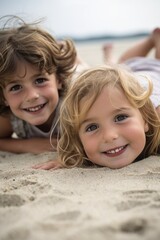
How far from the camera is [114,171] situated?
6.33ft

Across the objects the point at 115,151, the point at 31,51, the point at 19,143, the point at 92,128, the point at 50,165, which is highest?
the point at 31,51

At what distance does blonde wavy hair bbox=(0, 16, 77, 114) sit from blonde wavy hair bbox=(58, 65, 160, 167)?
505 mm

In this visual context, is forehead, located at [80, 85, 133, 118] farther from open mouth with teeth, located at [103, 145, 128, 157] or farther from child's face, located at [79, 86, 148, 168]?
open mouth with teeth, located at [103, 145, 128, 157]

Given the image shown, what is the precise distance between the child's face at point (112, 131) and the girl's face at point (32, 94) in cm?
61

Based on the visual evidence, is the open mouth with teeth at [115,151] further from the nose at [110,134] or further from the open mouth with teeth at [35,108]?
the open mouth with teeth at [35,108]

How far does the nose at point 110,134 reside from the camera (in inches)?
75.5

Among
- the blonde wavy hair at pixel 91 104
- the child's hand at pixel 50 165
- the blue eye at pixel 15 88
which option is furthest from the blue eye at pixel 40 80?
the child's hand at pixel 50 165

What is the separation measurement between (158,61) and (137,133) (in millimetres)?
1856

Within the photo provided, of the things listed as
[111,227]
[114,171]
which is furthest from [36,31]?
[111,227]

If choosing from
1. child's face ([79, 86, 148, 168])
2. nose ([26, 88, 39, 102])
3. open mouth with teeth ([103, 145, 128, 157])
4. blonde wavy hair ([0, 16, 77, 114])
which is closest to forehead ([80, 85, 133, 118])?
child's face ([79, 86, 148, 168])

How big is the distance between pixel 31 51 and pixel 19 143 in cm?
79

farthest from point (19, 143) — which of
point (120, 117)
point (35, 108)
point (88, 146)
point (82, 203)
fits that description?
point (82, 203)

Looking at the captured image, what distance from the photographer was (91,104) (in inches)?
77.7

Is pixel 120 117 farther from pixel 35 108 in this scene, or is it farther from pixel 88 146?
pixel 35 108
